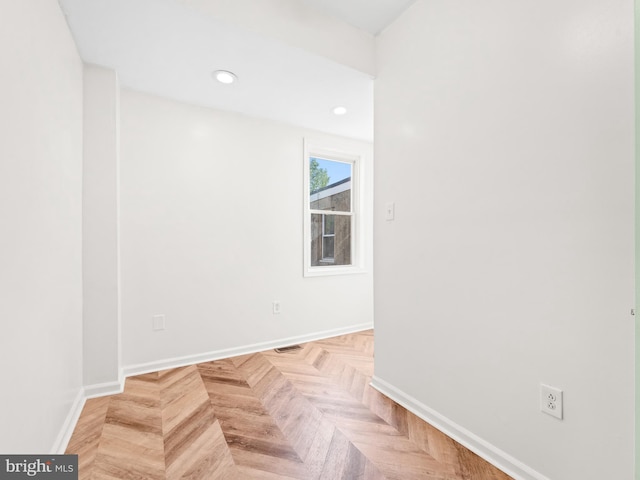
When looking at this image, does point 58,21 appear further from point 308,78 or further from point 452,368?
point 452,368

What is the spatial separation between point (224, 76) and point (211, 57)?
0.23 meters

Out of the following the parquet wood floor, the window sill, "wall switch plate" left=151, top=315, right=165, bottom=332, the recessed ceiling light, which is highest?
the recessed ceiling light

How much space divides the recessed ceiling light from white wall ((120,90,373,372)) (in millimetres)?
526

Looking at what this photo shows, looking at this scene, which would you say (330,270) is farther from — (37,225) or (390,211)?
(37,225)

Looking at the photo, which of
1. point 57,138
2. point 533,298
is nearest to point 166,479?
point 57,138

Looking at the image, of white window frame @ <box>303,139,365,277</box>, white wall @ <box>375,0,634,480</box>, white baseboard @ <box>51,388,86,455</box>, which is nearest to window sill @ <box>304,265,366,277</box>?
white window frame @ <box>303,139,365,277</box>

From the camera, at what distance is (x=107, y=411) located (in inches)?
75.2

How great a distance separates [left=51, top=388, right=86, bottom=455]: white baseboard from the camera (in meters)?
1.50

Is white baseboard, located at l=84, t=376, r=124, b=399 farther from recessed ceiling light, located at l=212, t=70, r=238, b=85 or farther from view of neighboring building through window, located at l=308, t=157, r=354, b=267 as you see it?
recessed ceiling light, located at l=212, t=70, r=238, b=85

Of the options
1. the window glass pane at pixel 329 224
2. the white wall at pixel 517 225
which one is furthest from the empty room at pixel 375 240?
the window glass pane at pixel 329 224

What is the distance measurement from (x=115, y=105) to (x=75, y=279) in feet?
3.94

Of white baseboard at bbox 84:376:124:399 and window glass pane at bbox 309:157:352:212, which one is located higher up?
window glass pane at bbox 309:157:352:212

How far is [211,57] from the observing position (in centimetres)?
206

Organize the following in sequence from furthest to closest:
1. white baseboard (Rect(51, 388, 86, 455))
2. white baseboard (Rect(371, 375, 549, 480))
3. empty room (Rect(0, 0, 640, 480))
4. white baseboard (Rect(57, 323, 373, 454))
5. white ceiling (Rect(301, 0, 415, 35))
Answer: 1. white ceiling (Rect(301, 0, 415, 35))
2. white baseboard (Rect(57, 323, 373, 454))
3. white baseboard (Rect(51, 388, 86, 455))
4. white baseboard (Rect(371, 375, 549, 480))
5. empty room (Rect(0, 0, 640, 480))
